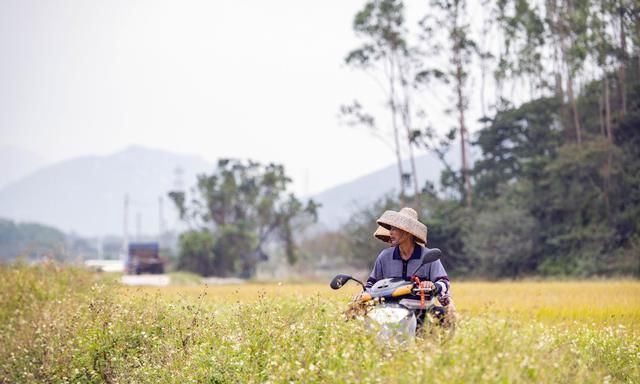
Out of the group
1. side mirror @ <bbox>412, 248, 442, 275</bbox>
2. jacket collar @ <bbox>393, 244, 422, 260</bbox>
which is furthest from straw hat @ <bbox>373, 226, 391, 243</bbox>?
side mirror @ <bbox>412, 248, 442, 275</bbox>

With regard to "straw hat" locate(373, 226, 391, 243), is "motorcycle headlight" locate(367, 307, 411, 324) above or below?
below

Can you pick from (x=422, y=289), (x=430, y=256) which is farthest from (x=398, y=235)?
(x=422, y=289)

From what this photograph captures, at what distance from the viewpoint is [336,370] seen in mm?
7379

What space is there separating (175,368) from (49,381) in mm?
3380

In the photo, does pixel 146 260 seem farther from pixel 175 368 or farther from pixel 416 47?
pixel 175 368

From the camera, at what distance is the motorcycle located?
26.5 feet

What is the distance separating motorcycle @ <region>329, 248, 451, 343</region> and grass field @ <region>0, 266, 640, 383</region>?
0.27 metres

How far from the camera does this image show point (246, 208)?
195ft

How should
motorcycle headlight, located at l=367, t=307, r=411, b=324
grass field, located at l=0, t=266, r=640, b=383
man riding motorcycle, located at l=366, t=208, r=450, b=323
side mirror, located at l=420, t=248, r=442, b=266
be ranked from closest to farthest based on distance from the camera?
A: grass field, located at l=0, t=266, r=640, b=383, motorcycle headlight, located at l=367, t=307, r=411, b=324, side mirror, located at l=420, t=248, r=442, b=266, man riding motorcycle, located at l=366, t=208, r=450, b=323

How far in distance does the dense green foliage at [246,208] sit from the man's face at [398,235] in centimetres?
4802

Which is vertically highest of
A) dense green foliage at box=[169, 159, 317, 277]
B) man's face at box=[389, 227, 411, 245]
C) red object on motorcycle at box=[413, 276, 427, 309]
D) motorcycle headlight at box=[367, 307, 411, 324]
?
dense green foliage at box=[169, 159, 317, 277]

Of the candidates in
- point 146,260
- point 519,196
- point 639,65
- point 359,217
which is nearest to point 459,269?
point 519,196

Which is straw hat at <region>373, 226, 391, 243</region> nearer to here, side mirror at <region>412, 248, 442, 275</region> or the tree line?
side mirror at <region>412, 248, 442, 275</region>

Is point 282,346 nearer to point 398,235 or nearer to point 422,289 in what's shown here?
point 422,289
